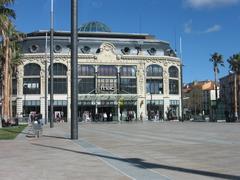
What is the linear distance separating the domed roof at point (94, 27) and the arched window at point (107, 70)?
13.0 m

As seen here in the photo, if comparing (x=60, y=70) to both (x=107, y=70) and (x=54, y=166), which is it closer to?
(x=107, y=70)

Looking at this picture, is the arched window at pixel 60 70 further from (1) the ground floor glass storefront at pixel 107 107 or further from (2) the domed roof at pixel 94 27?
(2) the domed roof at pixel 94 27

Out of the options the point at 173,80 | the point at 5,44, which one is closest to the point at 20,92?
the point at 173,80

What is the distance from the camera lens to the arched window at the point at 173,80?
4193 inches

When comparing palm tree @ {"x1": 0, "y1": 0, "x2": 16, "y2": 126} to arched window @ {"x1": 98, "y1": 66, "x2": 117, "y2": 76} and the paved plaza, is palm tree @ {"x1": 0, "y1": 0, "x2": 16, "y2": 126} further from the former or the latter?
arched window @ {"x1": 98, "y1": 66, "x2": 117, "y2": 76}

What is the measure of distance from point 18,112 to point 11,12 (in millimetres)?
58822

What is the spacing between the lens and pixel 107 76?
10194 cm

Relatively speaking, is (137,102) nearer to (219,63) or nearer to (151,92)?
(151,92)

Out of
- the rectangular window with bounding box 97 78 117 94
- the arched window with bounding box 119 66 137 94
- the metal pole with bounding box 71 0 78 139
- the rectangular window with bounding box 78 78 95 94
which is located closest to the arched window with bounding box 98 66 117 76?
the rectangular window with bounding box 97 78 117 94

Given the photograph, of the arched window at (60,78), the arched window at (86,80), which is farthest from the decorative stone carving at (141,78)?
the arched window at (60,78)

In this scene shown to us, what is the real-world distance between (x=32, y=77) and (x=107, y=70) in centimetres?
1500

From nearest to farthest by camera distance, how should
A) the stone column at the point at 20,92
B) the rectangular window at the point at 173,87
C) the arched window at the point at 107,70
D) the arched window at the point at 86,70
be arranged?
the stone column at the point at 20,92
the arched window at the point at 86,70
the arched window at the point at 107,70
the rectangular window at the point at 173,87

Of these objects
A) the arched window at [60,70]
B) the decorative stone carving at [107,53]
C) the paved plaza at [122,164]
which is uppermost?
the decorative stone carving at [107,53]

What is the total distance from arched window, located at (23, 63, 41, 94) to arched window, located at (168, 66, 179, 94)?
2742 centimetres
